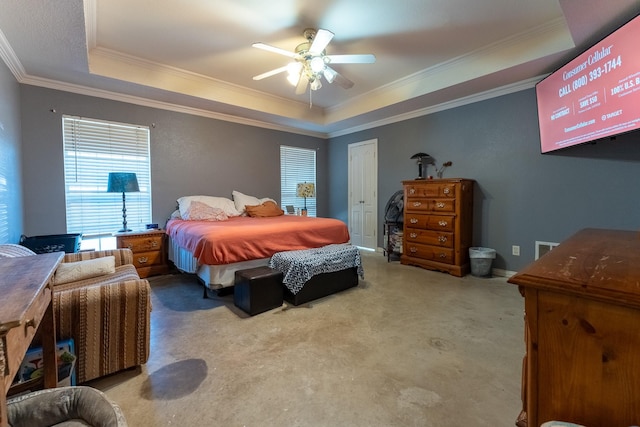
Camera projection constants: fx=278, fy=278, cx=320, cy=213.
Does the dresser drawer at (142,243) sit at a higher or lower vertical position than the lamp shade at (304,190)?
lower

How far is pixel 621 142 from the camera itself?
279 centimetres

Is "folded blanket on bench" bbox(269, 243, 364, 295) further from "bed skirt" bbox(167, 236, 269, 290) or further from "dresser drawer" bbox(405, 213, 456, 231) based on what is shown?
"dresser drawer" bbox(405, 213, 456, 231)

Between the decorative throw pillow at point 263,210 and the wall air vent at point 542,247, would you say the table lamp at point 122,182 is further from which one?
the wall air vent at point 542,247

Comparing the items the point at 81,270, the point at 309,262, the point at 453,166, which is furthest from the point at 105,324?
the point at 453,166

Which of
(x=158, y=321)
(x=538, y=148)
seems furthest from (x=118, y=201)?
(x=538, y=148)

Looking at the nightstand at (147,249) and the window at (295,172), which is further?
the window at (295,172)

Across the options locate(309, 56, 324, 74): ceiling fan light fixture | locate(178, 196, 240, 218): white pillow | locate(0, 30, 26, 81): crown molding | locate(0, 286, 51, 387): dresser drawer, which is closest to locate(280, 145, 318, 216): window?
locate(178, 196, 240, 218): white pillow

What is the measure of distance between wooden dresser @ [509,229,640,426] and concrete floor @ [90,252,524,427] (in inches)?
32.4

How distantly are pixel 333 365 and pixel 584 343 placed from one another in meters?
1.43

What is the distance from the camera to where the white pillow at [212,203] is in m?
3.98

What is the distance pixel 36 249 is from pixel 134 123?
1913 millimetres

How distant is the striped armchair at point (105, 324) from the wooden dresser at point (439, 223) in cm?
349

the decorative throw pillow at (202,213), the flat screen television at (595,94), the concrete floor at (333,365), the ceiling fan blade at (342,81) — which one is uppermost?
the ceiling fan blade at (342,81)

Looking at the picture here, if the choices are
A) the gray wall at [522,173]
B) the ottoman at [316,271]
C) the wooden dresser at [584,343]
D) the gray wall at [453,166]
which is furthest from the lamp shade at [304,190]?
the wooden dresser at [584,343]
